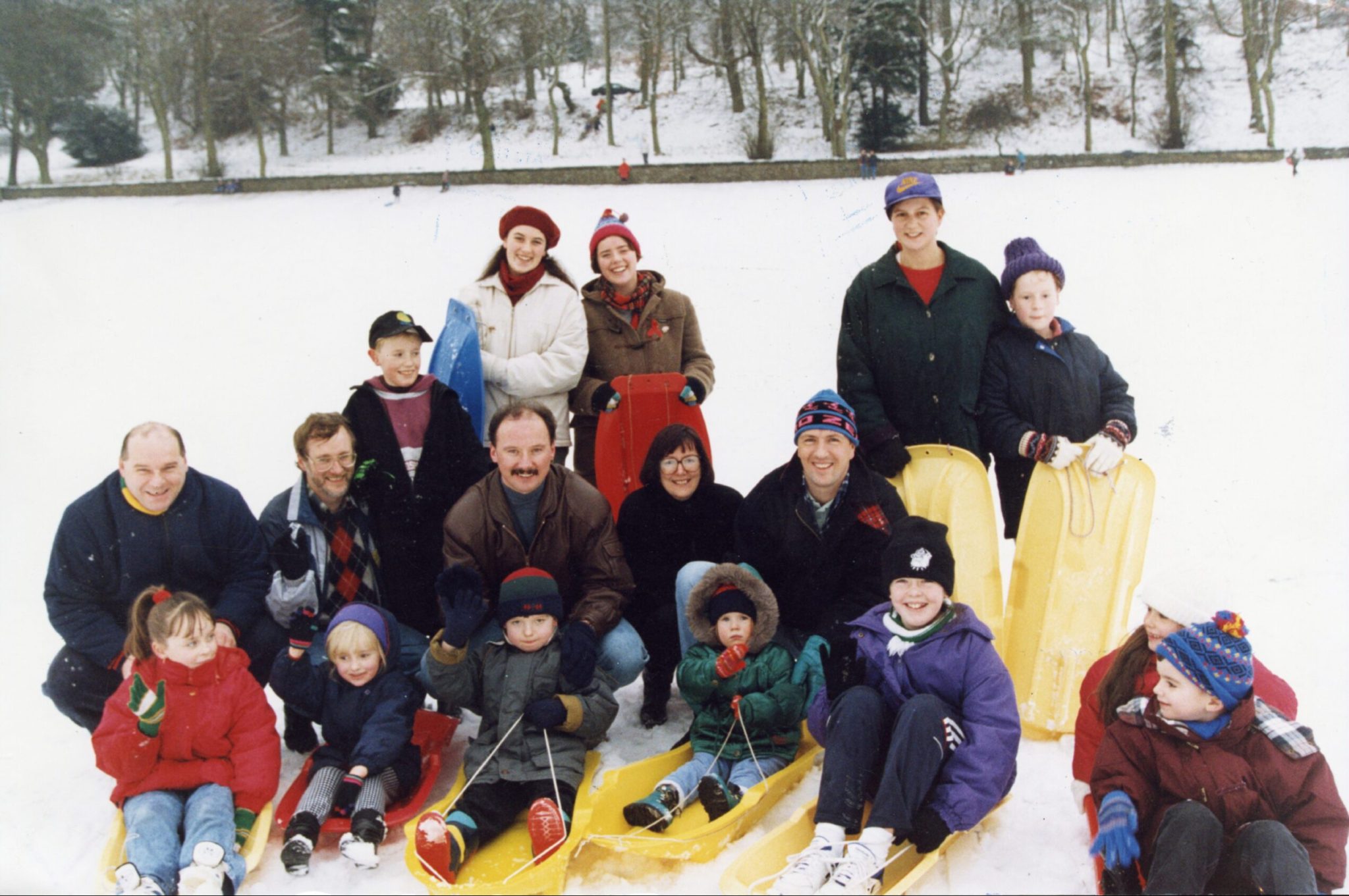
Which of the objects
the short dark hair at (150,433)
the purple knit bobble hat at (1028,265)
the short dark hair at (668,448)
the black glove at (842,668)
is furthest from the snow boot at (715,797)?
the purple knit bobble hat at (1028,265)

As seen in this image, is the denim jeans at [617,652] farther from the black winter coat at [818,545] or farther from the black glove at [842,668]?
the black glove at [842,668]

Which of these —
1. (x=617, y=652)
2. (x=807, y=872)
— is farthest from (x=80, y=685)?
(x=807, y=872)

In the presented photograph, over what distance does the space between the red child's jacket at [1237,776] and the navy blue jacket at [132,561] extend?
102 inches

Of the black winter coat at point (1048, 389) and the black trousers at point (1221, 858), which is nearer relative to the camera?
the black trousers at point (1221, 858)

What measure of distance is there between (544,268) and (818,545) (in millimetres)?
1612

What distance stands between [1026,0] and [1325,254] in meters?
11.4

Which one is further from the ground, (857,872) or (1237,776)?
(1237,776)

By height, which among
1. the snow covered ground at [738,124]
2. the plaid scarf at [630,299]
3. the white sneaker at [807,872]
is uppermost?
the snow covered ground at [738,124]

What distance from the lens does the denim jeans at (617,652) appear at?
310 centimetres

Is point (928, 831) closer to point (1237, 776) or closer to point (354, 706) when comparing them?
point (1237, 776)

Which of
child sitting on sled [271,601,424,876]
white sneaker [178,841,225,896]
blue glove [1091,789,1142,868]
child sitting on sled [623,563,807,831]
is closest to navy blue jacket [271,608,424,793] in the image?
child sitting on sled [271,601,424,876]

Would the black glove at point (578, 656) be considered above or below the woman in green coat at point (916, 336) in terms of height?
below

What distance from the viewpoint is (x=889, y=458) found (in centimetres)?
339

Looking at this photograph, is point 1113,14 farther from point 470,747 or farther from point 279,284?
point 470,747
